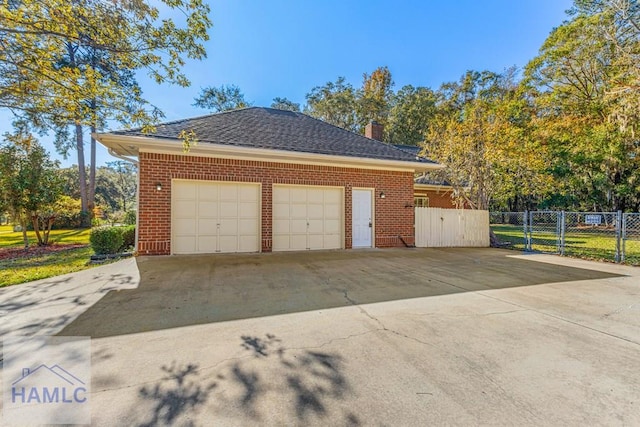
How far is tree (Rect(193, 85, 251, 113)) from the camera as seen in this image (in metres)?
31.0

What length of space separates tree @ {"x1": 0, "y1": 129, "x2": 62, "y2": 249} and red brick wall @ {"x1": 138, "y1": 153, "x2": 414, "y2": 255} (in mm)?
7169

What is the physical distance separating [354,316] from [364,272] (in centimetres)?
277

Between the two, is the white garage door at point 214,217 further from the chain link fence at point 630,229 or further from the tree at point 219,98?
the tree at point 219,98

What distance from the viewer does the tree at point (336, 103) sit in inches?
1097

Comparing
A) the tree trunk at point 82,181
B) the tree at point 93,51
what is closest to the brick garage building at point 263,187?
the tree at point 93,51

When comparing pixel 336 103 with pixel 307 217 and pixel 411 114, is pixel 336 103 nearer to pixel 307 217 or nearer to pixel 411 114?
pixel 411 114

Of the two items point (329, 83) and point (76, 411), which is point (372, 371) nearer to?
point (76, 411)

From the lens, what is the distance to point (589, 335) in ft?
11.0

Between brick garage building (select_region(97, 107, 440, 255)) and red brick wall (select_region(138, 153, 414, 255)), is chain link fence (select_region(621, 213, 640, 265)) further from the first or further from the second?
red brick wall (select_region(138, 153, 414, 255))

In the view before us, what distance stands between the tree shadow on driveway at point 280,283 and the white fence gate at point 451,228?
264cm

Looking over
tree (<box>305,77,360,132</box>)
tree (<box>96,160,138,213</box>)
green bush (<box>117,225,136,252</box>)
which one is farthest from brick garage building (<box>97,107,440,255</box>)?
tree (<box>96,160,138,213</box>)

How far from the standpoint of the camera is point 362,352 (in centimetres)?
286

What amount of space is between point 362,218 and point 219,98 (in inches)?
1076

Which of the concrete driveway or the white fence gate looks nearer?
the concrete driveway
